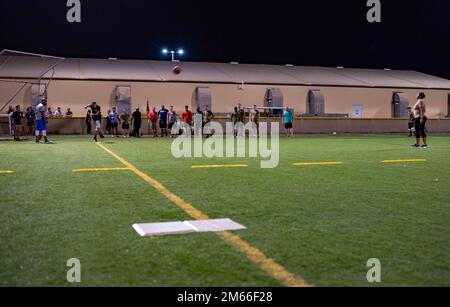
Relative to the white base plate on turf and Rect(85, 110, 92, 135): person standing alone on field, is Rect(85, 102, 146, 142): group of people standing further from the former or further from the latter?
the white base plate on turf

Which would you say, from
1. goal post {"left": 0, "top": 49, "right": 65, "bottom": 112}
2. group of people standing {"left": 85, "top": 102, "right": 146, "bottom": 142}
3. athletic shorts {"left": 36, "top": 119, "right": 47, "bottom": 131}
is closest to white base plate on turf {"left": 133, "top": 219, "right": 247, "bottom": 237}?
athletic shorts {"left": 36, "top": 119, "right": 47, "bottom": 131}

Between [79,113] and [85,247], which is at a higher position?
[79,113]

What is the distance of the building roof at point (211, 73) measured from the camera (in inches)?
1351

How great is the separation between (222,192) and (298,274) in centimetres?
365

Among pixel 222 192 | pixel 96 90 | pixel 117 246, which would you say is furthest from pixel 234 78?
pixel 117 246

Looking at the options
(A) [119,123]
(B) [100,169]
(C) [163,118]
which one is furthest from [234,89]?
(B) [100,169]

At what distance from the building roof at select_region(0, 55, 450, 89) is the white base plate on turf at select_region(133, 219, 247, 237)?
97.1ft

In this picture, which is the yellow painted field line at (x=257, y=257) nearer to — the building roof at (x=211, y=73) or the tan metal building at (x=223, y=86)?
the tan metal building at (x=223, y=86)

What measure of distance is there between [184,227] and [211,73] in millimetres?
34753

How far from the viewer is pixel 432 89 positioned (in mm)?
41719

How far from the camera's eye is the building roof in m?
34.3
